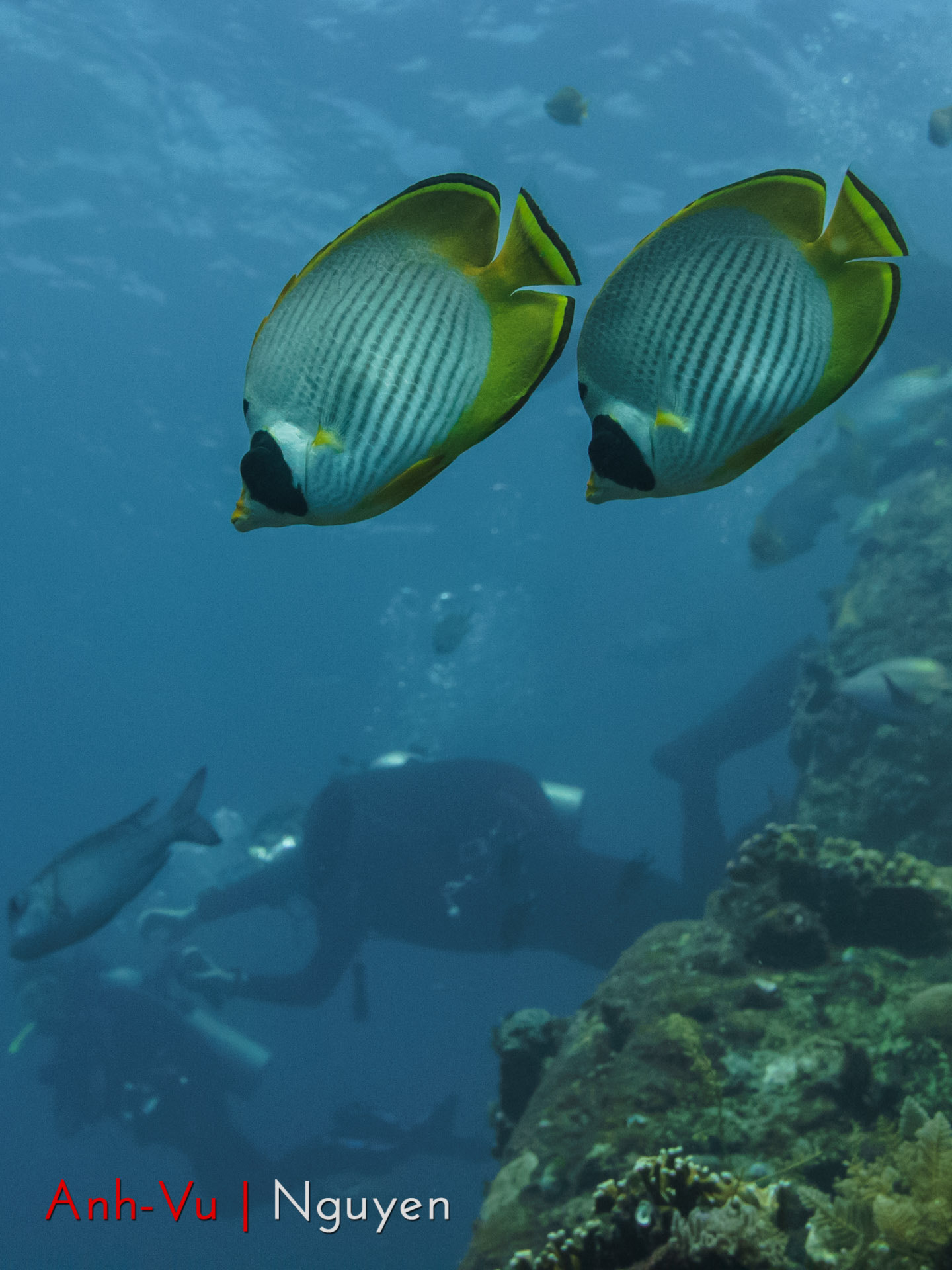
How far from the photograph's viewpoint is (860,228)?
3.29ft

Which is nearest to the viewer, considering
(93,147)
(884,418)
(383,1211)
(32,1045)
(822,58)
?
(383,1211)

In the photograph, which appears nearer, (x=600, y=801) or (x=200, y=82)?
(x=200, y=82)

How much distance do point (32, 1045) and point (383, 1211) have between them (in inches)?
2099

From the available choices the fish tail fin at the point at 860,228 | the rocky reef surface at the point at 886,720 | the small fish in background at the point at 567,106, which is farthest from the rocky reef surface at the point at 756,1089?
the small fish in background at the point at 567,106

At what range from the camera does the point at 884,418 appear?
1366 centimetres

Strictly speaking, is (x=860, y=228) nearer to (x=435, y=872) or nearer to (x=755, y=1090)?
(x=755, y=1090)

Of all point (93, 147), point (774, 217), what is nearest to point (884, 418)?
point (774, 217)

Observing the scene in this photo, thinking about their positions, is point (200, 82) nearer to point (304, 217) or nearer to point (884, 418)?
point (304, 217)

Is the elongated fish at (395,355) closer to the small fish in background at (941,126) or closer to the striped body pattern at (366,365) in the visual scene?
the striped body pattern at (366,365)

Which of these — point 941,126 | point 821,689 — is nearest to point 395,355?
point 821,689

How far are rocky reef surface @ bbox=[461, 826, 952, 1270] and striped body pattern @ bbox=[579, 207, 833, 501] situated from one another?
2.63m

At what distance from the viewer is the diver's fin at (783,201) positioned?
1005mm

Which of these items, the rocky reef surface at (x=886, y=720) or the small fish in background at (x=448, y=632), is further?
the small fish in background at (x=448, y=632)

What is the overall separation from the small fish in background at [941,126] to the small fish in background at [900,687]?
6.60 meters
